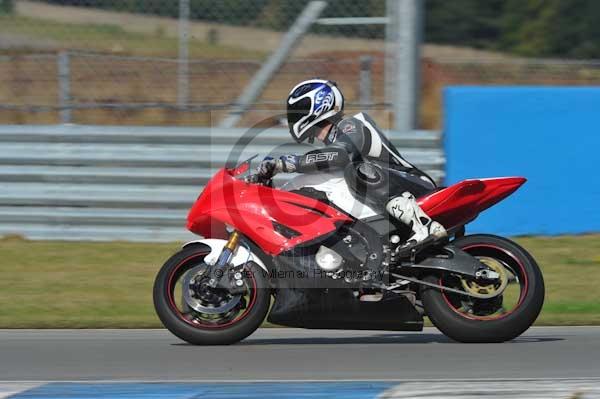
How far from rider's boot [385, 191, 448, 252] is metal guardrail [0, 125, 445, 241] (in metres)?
3.57

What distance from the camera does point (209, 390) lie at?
17.6 feet

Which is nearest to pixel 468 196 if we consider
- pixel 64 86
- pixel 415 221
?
pixel 415 221

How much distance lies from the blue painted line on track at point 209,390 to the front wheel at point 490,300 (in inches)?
42.9

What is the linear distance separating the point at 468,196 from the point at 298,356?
4.32 ft

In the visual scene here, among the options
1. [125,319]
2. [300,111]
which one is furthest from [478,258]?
[125,319]

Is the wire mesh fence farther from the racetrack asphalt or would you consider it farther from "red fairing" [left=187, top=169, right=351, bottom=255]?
"red fairing" [left=187, top=169, right=351, bottom=255]

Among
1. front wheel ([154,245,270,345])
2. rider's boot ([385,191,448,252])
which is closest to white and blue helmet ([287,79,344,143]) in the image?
rider's boot ([385,191,448,252])

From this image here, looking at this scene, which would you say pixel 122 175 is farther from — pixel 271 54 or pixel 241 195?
pixel 241 195

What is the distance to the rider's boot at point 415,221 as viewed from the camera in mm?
6324

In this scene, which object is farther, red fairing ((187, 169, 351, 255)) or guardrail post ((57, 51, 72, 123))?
guardrail post ((57, 51, 72, 123))

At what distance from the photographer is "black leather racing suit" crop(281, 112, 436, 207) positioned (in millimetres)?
6398

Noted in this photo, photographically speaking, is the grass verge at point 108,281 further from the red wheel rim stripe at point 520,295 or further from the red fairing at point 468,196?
the red fairing at point 468,196

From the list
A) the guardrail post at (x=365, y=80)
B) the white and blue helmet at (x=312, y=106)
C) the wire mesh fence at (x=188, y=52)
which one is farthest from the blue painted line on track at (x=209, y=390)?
the guardrail post at (x=365, y=80)

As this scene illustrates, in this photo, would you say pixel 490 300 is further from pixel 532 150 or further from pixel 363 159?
pixel 532 150
